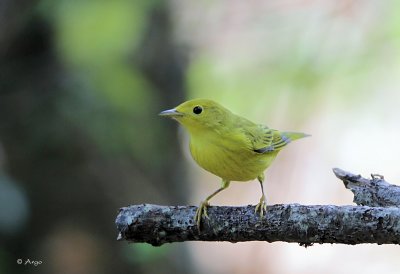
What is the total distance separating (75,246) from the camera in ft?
18.2

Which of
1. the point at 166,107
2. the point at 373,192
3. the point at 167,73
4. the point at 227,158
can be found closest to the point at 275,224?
the point at 373,192

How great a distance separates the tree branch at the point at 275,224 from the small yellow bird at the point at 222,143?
480mm

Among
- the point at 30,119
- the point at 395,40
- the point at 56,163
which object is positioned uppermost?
the point at 395,40

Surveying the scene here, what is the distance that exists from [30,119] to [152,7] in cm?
215

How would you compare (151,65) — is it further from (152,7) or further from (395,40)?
(395,40)

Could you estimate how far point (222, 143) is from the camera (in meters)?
3.36

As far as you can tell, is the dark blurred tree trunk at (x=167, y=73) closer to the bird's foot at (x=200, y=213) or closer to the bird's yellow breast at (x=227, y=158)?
the bird's yellow breast at (x=227, y=158)

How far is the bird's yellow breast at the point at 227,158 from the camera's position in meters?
3.19

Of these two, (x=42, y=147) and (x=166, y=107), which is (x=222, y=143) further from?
(x=166, y=107)

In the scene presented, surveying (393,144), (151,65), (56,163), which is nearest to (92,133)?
(56,163)

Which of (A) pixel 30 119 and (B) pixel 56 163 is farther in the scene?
(B) pixel 56 163

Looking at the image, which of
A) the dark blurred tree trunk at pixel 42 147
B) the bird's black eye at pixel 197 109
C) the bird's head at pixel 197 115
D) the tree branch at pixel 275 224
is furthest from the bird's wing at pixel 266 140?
the dark blurred tree trunk at pixel 42 147

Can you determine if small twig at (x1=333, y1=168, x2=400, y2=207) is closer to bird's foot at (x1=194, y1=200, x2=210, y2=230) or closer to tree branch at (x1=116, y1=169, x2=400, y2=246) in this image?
tree branch at (x1=116, y1=169, x2=400, y2=246)

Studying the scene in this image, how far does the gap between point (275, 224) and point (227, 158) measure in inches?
32.3
